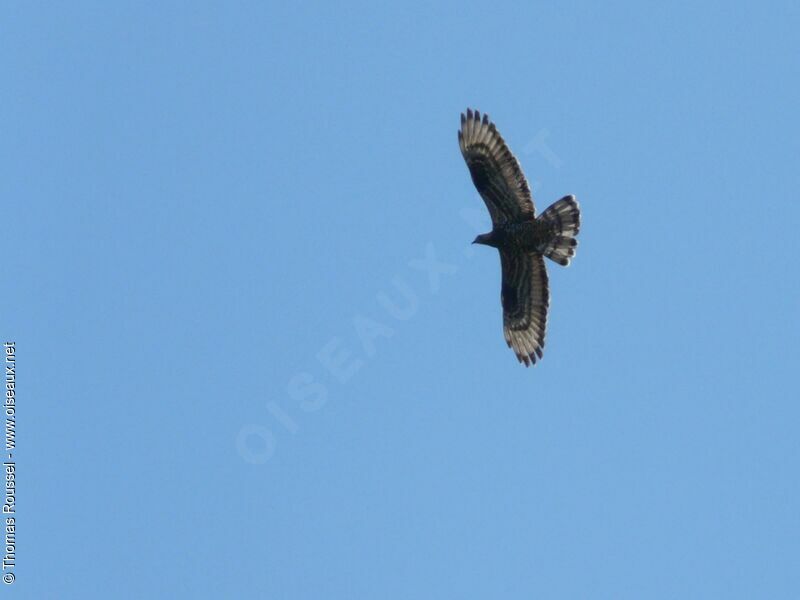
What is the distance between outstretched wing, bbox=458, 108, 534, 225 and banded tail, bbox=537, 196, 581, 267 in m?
0.37

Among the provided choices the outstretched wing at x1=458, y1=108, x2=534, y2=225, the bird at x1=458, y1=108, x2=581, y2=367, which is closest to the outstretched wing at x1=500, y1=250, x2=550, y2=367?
the bird at x1=458, y1=108, x2=581, y2=367

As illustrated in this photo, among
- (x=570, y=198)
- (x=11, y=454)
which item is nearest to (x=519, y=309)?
(x=570, y=198)

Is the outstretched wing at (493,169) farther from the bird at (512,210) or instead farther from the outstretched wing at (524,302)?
the outstretched wing at (524,302)

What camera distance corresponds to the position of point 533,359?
26.8 metres

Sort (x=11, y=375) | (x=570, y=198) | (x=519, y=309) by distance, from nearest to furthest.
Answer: (x=570, y=198) → (x=519, y=309) → (x=11, y=375)

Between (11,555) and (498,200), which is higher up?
(498,200)

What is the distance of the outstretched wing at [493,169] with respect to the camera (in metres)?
25.0

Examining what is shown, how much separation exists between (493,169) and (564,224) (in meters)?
1.52

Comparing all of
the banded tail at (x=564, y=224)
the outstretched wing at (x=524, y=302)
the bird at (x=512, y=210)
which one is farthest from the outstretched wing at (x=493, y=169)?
the outstretched wing at (x=524, y=302)

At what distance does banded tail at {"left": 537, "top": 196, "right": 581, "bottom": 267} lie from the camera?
82.1ft

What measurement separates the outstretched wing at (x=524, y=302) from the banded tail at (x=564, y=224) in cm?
72

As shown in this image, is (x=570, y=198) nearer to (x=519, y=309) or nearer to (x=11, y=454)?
(x=519, y=309)

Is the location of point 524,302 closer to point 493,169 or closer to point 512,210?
point 512,210

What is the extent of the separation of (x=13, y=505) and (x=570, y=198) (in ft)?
39.4
